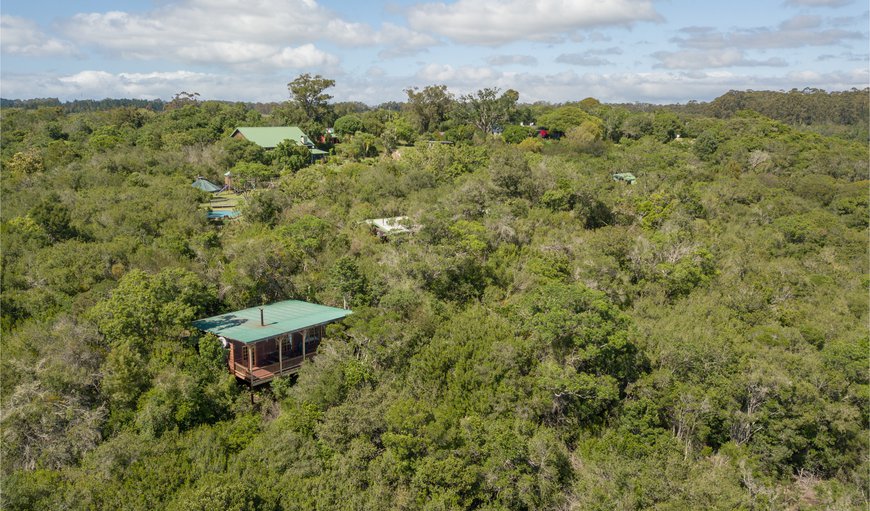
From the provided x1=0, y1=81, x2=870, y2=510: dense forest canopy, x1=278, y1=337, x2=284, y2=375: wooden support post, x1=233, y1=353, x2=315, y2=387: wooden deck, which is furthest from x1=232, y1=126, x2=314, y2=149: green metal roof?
x1=233, y1=353, x2=315, y2=387: wooden deck

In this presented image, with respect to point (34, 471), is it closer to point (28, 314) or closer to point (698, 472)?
point (28, 314)

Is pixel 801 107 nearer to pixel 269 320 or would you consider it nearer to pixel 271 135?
pixel 271 135

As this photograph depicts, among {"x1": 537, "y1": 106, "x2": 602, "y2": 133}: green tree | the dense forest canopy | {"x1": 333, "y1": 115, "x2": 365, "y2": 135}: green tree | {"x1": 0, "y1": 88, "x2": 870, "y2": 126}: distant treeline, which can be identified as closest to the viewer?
the dense forest canopy

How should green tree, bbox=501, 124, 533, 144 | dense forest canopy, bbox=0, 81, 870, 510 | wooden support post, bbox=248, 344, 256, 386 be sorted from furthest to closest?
1. green tree, bbox=501, 124, 533, 144
2. wooden support post, bbox=248, 344, 256, 386
3. dense forest canopy, bbox=0, 81, 870, 510

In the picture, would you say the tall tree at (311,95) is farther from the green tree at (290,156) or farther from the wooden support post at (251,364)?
the wooden support post at (251,364)

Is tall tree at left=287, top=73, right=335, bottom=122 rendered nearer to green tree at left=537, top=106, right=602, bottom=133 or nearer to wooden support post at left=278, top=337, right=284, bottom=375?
green tree at left=537, top=106, right=602, bottom=133

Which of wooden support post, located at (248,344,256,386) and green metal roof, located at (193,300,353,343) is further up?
green metal roof, located at (193,300,353,343)

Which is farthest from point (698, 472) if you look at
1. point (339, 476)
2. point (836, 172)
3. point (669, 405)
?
point (836, 172)

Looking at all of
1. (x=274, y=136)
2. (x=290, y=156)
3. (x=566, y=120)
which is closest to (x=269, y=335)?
(x=290, y=156)
